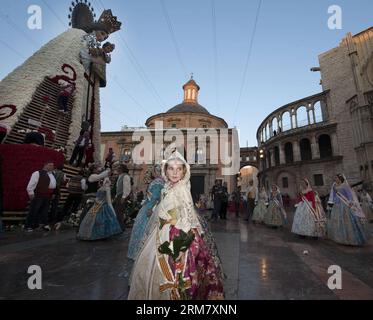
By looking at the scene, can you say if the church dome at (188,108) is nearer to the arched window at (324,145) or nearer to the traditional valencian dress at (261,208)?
the arched window at (324,145)

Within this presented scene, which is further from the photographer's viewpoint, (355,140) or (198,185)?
(198,185)

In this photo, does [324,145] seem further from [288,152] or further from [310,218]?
[310,218]

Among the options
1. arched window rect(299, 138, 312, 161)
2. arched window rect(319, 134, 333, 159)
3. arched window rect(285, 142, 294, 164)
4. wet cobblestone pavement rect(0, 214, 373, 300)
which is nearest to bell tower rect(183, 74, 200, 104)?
arched window rect(285, 142, 294, 164)

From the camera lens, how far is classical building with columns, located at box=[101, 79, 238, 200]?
2877 cm

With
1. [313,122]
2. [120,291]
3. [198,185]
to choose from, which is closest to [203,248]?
[120,291]

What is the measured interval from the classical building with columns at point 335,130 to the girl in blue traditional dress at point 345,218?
581 inches

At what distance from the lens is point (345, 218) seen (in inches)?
213

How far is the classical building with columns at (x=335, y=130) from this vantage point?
21766 millimetres

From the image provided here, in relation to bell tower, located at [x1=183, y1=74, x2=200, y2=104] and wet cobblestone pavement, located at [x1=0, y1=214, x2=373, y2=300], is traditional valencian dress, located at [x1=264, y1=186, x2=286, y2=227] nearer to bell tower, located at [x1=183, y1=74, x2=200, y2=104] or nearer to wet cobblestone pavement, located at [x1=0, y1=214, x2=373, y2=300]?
wet cobblestone pavement, located at [x1=0, y1=214, x2=373, y2=300]

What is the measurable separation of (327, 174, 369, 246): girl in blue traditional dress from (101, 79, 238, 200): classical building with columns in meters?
20.1
